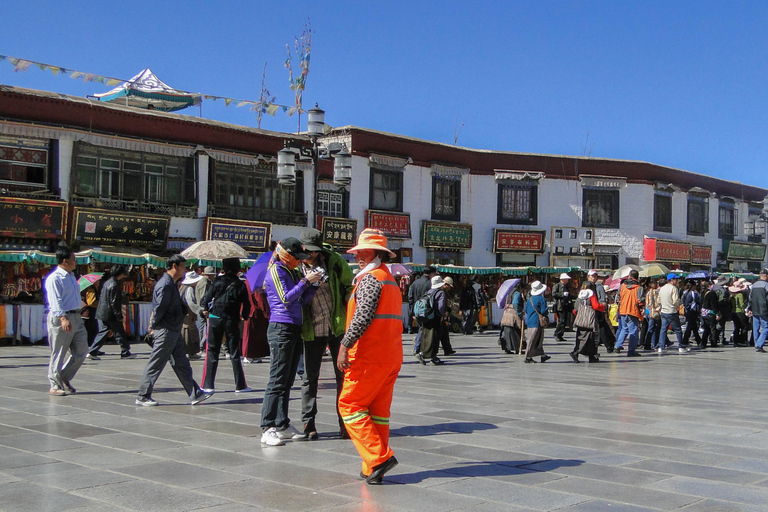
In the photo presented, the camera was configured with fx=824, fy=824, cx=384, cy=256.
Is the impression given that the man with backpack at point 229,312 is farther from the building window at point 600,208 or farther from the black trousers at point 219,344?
the building window at point 600,208

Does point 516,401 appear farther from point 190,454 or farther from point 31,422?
point 31,422

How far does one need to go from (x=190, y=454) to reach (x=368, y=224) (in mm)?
22200

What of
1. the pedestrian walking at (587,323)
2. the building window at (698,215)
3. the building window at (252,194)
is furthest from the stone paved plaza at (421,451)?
the building window at (698,215)

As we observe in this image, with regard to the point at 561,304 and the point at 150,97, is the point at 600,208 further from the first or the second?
the point at 150,97

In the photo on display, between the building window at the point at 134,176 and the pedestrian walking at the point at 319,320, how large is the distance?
55.2 feet

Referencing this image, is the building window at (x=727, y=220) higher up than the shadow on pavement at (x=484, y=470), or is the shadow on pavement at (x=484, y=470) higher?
the building window at (x=727, y=220)

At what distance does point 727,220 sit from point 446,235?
17.1 meters

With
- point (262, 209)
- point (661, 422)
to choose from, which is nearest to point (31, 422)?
point (661, 422)

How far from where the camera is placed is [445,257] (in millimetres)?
30828

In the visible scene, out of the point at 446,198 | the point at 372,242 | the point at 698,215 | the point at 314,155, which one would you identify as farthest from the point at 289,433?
the point at 698,215

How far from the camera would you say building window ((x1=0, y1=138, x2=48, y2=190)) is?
68.7ft

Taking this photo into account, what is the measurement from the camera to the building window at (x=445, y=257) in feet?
99.1

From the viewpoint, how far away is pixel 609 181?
112 feet

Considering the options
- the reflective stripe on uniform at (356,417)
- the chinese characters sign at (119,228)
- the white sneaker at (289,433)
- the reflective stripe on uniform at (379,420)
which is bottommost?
the white sneaker at (289,433)
